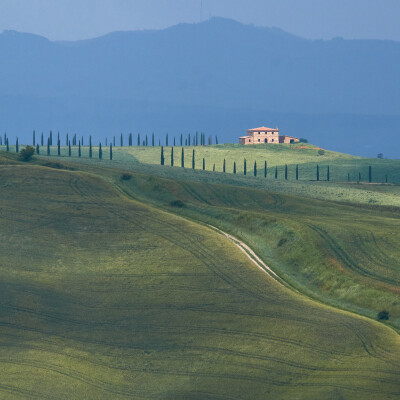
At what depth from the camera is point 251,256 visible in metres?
83.8

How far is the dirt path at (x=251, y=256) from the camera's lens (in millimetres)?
78500

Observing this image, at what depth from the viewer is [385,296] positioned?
71.2 metres

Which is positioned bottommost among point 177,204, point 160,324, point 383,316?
point 160,324

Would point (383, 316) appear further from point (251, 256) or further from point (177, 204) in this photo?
point (177, 204)

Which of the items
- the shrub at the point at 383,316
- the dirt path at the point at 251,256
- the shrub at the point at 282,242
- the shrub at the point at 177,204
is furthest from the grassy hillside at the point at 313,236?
the dirt path at the point at 251,256

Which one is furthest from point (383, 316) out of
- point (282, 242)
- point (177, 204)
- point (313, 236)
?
point (177, 204)

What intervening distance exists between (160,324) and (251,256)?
2002cm

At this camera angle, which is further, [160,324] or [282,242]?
[282,242]

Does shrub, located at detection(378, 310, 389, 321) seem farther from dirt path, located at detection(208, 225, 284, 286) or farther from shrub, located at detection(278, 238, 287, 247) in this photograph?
shrub, located at detection(278, 238, 287, 247)

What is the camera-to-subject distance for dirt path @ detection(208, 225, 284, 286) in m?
78.5

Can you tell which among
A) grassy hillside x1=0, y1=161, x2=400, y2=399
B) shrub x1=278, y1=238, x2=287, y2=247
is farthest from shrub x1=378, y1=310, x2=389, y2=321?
shrub x1=278, y1=238, x2=287, y2=247

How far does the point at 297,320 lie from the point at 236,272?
1398 cm

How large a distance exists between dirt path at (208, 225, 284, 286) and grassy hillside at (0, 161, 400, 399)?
1352 mm

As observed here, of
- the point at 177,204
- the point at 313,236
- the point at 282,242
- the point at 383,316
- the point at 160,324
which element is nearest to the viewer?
the point at 160,324
